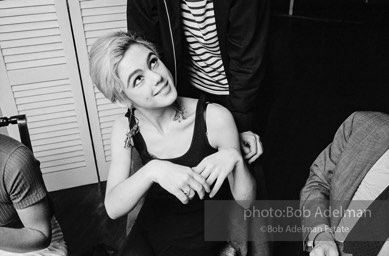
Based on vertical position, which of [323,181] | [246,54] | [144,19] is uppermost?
[144,19]

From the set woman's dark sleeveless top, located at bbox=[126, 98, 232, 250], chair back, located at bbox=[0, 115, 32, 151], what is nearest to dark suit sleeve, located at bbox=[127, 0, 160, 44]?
woman's dark sleeveless top, located at bbox=[126, 98, 232, 250]

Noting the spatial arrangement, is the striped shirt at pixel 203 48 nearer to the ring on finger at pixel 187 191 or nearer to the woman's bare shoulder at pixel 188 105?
the woman's bare shoulder at pixel 188 105

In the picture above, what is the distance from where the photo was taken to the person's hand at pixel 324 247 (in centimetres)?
118

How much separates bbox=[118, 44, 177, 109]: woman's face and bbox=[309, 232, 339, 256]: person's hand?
2.14 feet

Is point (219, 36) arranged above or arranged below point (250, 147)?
above

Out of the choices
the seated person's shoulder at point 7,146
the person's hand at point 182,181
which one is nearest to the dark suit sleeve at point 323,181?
the person's hand at point 182,181

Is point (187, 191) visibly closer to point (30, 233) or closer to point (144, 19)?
point (30, 233)

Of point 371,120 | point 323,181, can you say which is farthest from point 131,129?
point 371,120

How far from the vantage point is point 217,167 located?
43.0 inches

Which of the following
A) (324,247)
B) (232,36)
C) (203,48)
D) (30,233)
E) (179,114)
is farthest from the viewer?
(203,48)

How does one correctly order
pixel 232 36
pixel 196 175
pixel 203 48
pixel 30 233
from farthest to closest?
pixel 203 48 → pixel 232 36 → pixel 30 233 → pixel 196 175

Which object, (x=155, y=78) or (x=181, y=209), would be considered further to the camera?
(x=181, y=209)

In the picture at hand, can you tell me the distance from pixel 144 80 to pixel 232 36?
47 centimetres

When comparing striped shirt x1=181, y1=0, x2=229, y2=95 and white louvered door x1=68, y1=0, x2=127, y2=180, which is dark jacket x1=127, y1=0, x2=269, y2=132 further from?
white louvered door x1=68, y1=0, x2=127, y2=180
